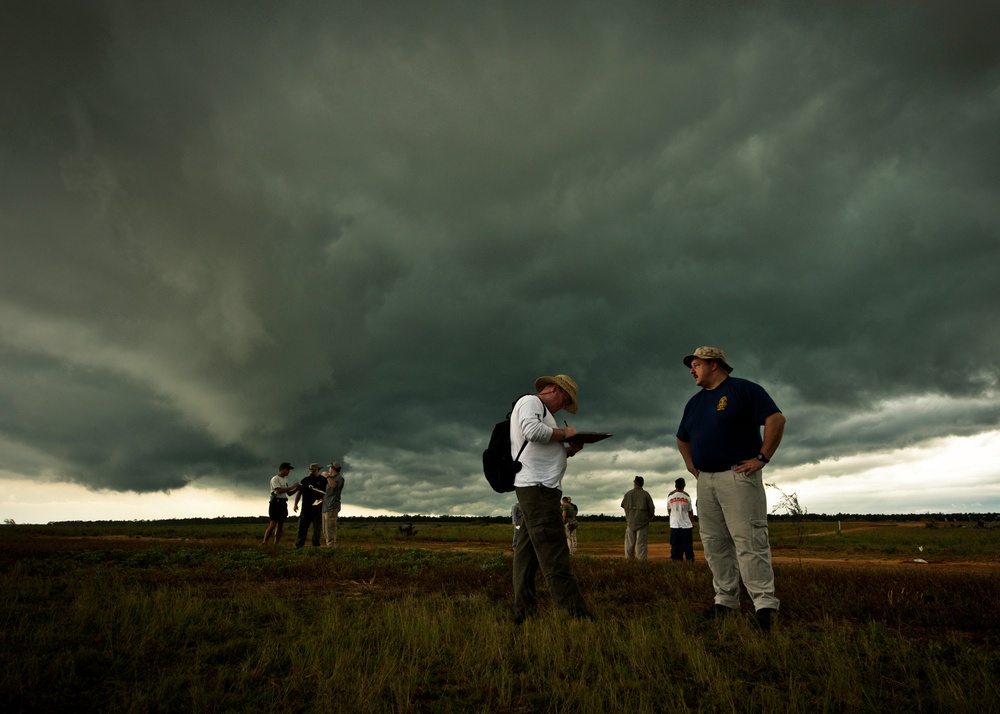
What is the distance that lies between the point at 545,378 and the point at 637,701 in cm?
314

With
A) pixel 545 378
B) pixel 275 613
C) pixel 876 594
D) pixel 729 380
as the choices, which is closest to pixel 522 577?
pixel 545 378

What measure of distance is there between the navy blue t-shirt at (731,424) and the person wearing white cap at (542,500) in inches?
47.6

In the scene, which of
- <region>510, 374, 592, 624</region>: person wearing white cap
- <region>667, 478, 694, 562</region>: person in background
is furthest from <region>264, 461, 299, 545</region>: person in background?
<region>510, 374, 592, 624</region>: person wearing white cap

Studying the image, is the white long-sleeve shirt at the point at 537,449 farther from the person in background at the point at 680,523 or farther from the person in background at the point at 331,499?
the person in background at the point at 331,499

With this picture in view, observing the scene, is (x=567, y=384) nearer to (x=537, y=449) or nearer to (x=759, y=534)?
(x=537, y=449)

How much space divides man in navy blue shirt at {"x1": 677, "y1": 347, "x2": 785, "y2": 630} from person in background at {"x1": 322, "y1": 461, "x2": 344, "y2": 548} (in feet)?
38.8

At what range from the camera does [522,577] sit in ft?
18.9

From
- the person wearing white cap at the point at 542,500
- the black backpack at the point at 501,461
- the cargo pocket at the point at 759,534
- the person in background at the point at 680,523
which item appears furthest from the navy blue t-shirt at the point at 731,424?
the person in background at the point at 680,523

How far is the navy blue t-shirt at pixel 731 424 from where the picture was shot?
527 centimetres

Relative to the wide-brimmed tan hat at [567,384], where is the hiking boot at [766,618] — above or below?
below

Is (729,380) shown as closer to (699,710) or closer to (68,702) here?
(699,710)

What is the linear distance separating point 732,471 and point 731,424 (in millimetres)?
428

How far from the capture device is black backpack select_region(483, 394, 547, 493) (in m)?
5.57

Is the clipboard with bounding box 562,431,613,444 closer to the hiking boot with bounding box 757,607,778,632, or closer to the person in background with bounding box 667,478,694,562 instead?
the hiking boot with bounding box 757,607,778,632
